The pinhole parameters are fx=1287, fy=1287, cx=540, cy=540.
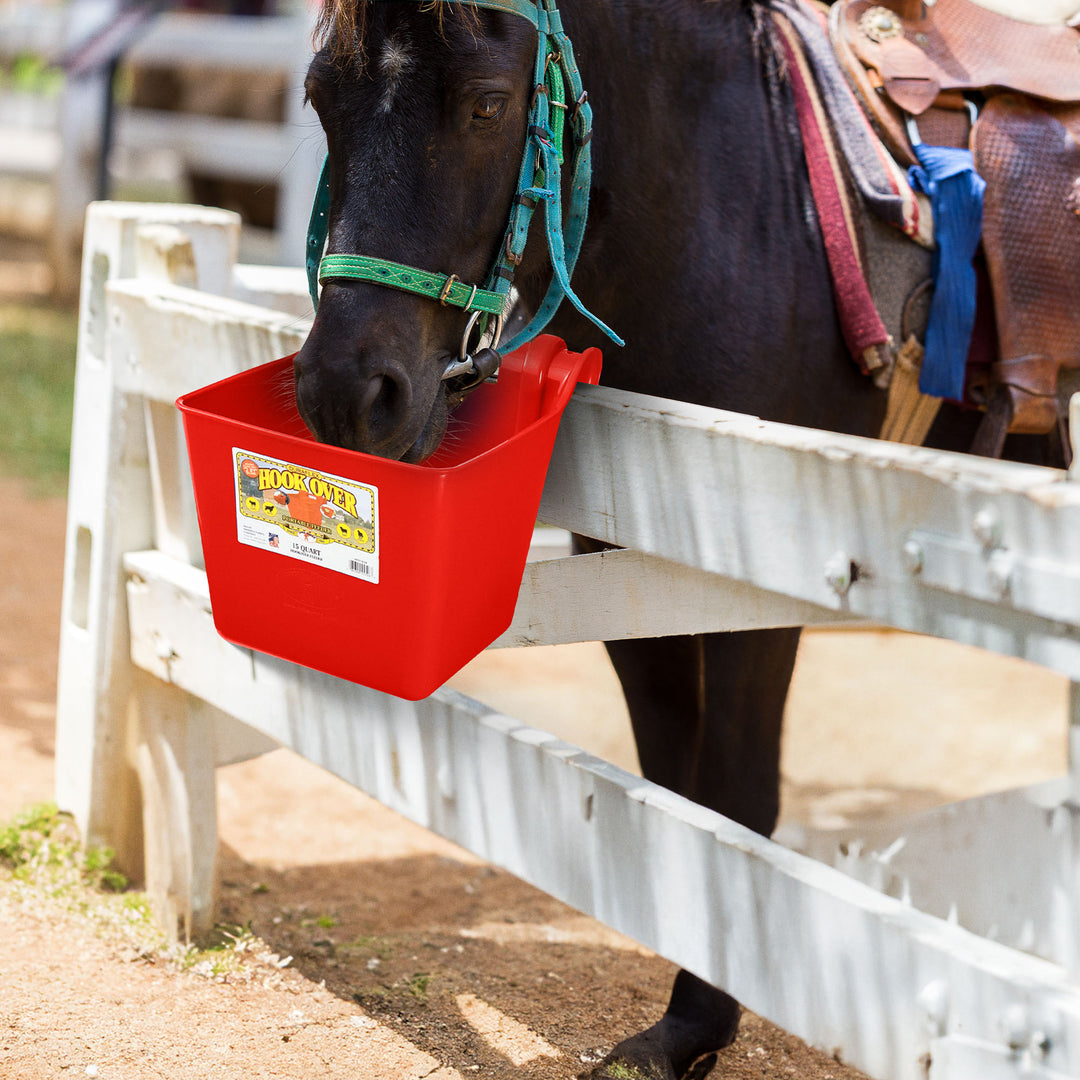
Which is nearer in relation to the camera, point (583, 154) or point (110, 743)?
point (583, 154)

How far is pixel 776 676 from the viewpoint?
2.24 m

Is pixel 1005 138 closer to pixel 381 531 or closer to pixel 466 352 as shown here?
pixel 466 352

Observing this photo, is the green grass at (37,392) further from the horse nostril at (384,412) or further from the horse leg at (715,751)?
the horse nostril at (384,412)

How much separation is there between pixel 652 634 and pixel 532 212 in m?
0.60

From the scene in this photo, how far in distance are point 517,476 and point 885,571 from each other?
1.59ft

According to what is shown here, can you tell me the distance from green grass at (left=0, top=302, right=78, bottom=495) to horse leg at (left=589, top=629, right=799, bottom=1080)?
13.8ft

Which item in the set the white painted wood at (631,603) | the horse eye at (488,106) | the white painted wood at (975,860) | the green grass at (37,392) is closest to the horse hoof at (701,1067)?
the white painted wood at (975,860)

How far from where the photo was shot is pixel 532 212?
1.75 metres

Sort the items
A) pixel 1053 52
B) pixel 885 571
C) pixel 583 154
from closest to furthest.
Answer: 1. pixel 885 571
2. pixel 583 154
3. pixel 1053 52

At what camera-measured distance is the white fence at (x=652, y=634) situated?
1.23 meters

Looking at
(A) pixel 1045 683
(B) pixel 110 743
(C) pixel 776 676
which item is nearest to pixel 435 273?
(C) pixel 776 676

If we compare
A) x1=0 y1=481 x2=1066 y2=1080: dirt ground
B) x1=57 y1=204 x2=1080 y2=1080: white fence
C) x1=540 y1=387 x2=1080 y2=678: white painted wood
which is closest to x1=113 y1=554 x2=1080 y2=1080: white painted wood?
x1=57 y1=204 x2=1080 y2=1080: white fence

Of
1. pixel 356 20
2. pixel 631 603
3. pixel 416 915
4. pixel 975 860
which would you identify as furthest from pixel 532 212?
pixel 416 915

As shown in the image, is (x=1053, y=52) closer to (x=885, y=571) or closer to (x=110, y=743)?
(x=885, y=571)
